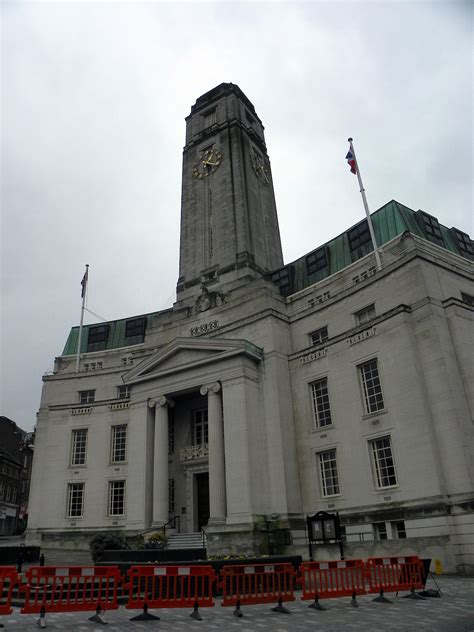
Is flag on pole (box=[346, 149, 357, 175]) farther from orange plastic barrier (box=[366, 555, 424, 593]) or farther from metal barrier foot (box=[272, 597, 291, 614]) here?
metal barrier foot (box=[272, 597, 291, 614])

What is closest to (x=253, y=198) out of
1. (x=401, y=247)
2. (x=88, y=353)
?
(x=401, y=247)

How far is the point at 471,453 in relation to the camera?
73.9ft

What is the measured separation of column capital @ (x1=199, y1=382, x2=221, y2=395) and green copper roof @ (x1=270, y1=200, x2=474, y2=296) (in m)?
10.5

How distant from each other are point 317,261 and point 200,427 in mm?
14967

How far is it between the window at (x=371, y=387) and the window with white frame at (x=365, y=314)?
281 cm

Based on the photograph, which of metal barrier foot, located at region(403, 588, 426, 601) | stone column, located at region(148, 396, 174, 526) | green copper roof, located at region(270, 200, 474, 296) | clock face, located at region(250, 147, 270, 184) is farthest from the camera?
clock face, located at region(250, 147, 270, 184)

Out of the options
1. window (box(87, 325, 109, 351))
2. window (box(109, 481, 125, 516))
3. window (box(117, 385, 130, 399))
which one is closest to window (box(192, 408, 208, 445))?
window (box(109, 481, 125, 516))

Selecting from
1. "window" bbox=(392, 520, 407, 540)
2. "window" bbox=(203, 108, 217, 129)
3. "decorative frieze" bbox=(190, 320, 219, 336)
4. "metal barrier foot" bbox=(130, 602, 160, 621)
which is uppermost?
"window" bbox=(203, 108, 217, 129)

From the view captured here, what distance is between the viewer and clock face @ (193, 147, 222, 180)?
4753 cm

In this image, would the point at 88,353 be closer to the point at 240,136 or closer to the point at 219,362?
the point at 219,362

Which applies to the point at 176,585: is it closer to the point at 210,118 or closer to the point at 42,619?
the point at 42,619

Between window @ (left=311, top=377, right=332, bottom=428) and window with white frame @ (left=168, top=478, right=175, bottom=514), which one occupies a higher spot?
window @ (left=311, top=377, right=332, bottom=428)

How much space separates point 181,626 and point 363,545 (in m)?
15.1

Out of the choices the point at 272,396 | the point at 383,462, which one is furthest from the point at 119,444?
the point at 383,462
